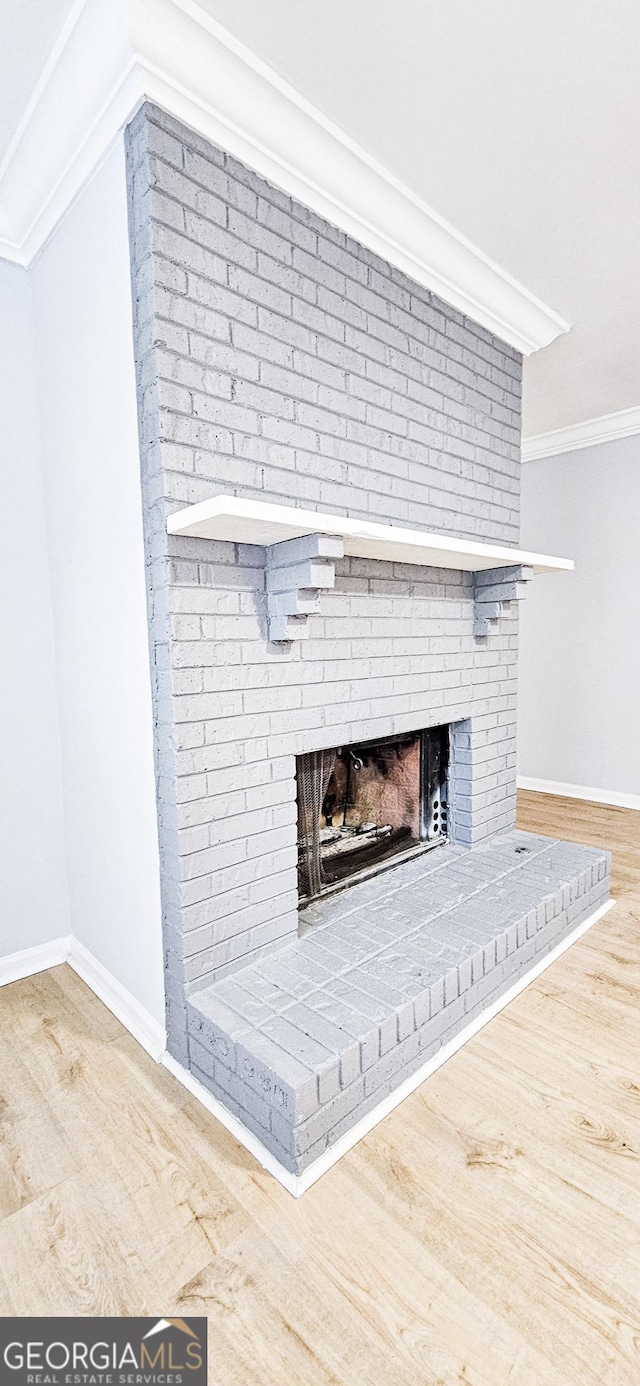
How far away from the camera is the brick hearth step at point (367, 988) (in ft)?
4.41

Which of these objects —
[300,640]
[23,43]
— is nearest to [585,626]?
[300,640]

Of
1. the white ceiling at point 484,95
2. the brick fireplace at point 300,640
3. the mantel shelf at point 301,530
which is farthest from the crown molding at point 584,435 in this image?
the mantel shelf at point 301,530

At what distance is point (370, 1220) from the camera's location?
122cm

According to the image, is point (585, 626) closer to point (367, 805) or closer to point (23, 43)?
point (367, 805)

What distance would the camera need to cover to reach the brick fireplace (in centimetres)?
144

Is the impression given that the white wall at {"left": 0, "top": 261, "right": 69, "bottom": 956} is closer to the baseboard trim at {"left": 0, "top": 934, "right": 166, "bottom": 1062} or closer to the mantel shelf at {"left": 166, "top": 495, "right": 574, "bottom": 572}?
the baseboard trim at {"left": 0, "top": 934, "right": 166, "bottom": 1062}

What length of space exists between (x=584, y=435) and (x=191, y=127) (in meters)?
3.14

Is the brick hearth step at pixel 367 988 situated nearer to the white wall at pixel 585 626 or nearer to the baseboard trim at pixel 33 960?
the baseboard trim at pixel 33 960

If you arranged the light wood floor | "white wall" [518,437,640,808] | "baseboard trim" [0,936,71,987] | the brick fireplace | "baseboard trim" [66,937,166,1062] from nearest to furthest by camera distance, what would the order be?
the light wood floor
the brick fireplace
"baseboard trim" [66,937,166,1062]
"baseboard trim" [0,936,71,987]
"white wall" [518,437,640,808]

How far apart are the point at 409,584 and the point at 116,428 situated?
A: 3.43ft

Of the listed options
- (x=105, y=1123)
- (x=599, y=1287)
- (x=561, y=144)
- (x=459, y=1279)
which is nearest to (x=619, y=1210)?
(x=599, y=1287)

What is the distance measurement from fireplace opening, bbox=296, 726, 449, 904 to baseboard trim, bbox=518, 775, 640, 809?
1905 millimetres

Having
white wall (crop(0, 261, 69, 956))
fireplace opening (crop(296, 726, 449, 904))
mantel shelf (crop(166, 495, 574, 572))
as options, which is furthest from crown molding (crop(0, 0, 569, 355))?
fireplace opening (crop(296, 726, 449, 904))

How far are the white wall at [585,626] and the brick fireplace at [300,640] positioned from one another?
184 centimetres
